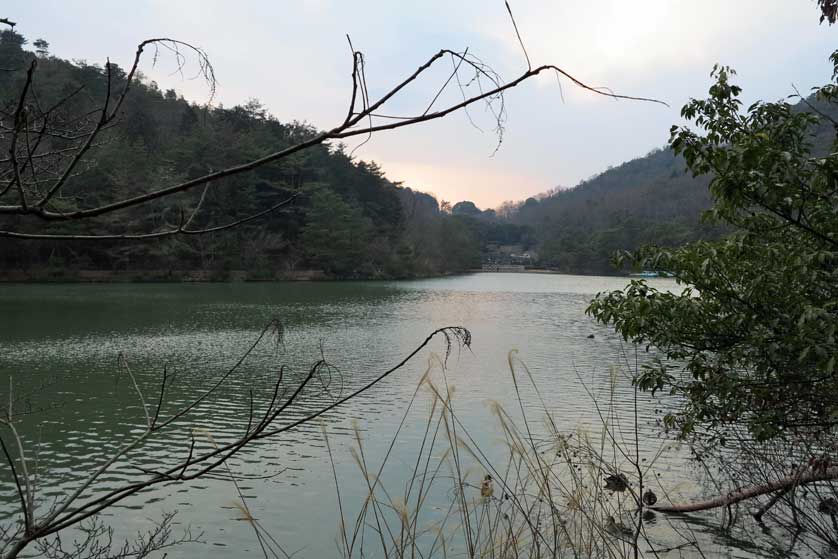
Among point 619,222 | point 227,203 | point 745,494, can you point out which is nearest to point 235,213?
point 227,203

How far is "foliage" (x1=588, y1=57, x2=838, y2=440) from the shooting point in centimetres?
310

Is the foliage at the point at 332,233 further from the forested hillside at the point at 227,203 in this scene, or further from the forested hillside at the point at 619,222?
the forested hillside at the point at 619,222

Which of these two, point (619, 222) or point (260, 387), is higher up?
point (619, 222)

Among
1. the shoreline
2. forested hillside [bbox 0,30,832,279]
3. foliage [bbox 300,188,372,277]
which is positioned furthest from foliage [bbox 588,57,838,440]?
foliage [bbox 300,188,372,277]

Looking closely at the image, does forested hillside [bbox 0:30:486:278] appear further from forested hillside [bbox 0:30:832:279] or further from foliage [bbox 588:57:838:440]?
foliage [bbox 588:57:838:440]

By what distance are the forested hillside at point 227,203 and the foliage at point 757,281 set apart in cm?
2760

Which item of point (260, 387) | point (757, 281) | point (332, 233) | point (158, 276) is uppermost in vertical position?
point (332, 233)

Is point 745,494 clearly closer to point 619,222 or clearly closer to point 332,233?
point 332,233

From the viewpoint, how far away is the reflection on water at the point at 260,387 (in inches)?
241

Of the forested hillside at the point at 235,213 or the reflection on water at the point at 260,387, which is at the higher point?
the forested hillside at the point at 235,213

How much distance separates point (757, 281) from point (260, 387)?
9.63 metres

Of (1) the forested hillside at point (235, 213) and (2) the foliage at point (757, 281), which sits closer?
(2) the foliage at point (757, 281)

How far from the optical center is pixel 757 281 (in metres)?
3.79

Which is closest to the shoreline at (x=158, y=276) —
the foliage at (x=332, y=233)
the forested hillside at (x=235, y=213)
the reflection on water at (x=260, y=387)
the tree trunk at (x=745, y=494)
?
the forested hillside at (x=235, y=213)
